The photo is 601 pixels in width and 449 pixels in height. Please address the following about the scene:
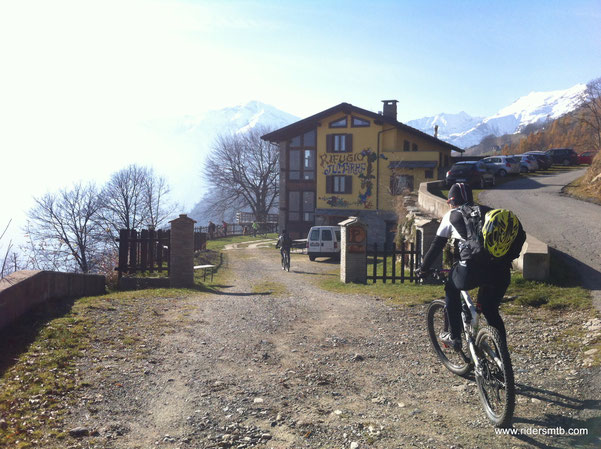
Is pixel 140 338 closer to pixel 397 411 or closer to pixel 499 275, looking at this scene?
pixel 397 411

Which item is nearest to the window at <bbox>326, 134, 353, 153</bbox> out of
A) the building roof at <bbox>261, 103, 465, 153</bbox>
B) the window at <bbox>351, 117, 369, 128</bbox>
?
the window at <bbox>351, 117, 369, 128</bbox>

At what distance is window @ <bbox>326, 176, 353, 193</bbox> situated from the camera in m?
39.7

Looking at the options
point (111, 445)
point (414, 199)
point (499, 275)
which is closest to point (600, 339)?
point (499, 275)

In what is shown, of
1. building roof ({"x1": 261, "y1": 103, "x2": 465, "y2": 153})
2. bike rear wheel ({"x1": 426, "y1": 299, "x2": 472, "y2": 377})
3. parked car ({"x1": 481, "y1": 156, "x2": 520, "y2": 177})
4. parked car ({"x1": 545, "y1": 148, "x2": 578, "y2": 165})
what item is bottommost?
bike rear wheel ({"x1": 426, "y1": 299, "x2": 472, "y2": 377})

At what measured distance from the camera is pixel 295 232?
43.2m

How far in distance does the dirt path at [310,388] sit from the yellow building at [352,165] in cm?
2956

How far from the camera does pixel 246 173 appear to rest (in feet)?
207

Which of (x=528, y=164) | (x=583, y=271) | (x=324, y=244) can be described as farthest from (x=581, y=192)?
(x=528, y=164)

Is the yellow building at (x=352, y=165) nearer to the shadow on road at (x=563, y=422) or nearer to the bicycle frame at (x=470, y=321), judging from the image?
the bicycle frame at (x=470, y=321)

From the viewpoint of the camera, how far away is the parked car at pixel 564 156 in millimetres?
45219

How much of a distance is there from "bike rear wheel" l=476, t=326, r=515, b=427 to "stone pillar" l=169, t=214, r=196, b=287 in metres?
9.83

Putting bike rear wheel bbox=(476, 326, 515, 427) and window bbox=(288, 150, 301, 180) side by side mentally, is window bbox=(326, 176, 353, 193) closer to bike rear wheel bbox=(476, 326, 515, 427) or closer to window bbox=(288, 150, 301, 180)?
window bbox=(288, 150, 301, 180)

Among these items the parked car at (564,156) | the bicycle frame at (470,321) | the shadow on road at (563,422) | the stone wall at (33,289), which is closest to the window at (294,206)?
the parked car at (564,156)

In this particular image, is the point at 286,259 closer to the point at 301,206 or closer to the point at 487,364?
the point at 487,364
